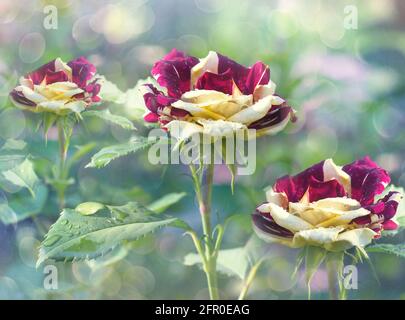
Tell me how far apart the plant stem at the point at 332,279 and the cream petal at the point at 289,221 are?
6 centimetres

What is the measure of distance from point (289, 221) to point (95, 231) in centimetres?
25

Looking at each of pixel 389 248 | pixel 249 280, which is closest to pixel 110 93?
pixel 249 280

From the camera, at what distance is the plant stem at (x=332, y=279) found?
0.74 metres

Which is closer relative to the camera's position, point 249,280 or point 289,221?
point 289,221

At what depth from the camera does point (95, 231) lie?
2.39ft

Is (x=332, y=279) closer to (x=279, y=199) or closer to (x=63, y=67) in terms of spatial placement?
(x=279, y=199)

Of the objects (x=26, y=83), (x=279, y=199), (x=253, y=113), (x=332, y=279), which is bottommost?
(x=332, y=279)

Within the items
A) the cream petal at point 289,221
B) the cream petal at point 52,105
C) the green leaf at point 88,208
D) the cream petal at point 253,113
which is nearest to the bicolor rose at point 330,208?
the cream petal at point 289,221

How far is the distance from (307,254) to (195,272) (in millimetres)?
181

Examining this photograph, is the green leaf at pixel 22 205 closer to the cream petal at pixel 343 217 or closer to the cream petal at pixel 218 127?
the cream petal at pixel 218 127

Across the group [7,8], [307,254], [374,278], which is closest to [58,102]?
[7,8]

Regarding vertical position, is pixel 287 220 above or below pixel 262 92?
below

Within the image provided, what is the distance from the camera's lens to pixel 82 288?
0.85 metres

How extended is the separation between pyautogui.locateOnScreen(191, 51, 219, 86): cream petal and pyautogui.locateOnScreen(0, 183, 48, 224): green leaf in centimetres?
29
